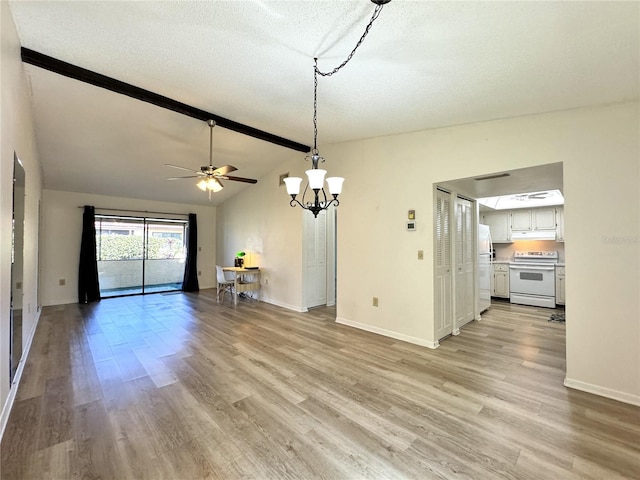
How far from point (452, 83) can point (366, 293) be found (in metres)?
2.91

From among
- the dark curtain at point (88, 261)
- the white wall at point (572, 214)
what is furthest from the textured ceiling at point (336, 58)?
the dark curtain at point (88, 261)

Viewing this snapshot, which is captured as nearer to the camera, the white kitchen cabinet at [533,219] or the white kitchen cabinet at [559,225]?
the white kitchen cabinet at [559,225]

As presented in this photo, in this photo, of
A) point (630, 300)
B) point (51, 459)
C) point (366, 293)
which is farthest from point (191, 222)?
point (630, 300)

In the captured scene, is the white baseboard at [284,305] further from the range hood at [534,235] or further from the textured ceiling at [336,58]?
the range hood at [534,235]

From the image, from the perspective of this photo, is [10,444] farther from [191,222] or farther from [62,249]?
[191,222]

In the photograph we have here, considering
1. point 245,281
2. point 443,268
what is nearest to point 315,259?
point 245,281

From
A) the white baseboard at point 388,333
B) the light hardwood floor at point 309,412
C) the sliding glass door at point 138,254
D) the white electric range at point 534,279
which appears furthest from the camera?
the sliding glass door at point 138,254

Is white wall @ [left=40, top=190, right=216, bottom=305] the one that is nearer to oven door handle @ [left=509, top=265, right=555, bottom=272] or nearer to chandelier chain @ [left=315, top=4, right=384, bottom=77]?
chandelier chain @ [left=315, top=4, right=384, bottom=77]

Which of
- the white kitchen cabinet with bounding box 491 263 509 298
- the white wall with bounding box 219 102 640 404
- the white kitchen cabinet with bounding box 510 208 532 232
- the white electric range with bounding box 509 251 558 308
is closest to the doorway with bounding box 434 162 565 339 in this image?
the white wall with bounding box 219 102 640 404

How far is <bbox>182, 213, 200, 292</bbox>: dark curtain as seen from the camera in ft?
25.6

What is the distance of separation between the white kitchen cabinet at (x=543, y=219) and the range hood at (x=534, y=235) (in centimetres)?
8

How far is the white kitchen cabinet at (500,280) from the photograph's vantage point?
6.23 m

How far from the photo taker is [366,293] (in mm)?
4332

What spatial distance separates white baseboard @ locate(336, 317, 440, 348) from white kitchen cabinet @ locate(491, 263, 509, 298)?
3674mm
